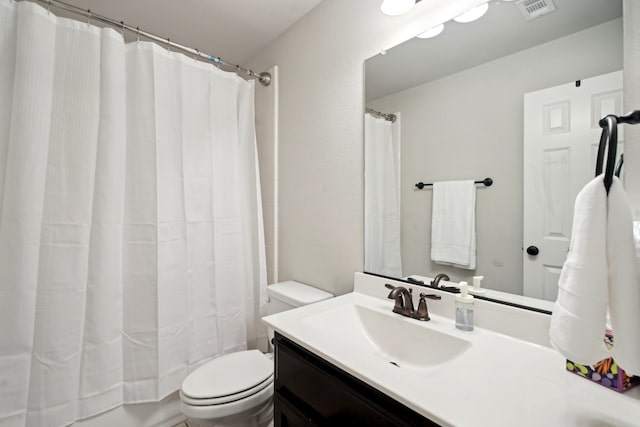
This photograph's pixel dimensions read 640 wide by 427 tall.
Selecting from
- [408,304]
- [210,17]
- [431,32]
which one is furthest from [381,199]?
[210,17]

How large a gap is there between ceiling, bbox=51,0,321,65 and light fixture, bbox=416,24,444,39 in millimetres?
722

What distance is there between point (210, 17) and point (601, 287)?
2.11 metres

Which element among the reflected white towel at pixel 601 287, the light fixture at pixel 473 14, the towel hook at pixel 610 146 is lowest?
the reflected white towel at pixel 601 287

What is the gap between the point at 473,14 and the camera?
100 centimetres

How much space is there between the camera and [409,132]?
1218 millimetres

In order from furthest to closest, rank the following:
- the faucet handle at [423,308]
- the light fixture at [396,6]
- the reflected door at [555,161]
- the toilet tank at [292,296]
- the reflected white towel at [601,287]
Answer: the toilet tank at [292,296]
the light fixture at [396,6]
the faucet handle at [423,308]
the reflected door at [555,161]
the reflected white towel at [601,287]

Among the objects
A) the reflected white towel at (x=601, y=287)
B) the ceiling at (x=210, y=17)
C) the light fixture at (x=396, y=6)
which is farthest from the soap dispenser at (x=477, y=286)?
the ceiling at (x=210, y=17)

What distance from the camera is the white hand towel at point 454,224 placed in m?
1.05

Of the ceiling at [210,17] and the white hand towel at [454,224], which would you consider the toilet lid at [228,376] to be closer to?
the white hand towel at [454,224]

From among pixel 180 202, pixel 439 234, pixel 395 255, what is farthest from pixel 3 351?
pixel 439 234

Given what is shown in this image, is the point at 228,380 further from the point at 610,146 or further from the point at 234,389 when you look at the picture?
the point at 610,146

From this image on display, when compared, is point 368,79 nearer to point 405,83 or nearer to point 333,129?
point 405,83

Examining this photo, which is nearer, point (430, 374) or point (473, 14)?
point (430, 374)

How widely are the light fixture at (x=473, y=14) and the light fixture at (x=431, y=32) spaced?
Answer: 0.19 feet
